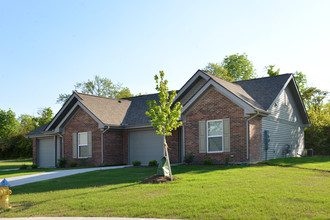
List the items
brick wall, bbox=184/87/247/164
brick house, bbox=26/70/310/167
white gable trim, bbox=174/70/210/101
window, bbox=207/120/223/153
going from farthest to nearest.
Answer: white gable trim, bbox=174/70/210/101
window, bbox=207/120/223/153
brick house, bbox=26/70/310/167
brick wall, bbox=184/87/247/164

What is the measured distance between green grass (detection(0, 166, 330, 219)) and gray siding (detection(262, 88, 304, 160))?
19.7 feet

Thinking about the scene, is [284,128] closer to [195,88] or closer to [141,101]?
[195,88]

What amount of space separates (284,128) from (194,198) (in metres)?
14.1

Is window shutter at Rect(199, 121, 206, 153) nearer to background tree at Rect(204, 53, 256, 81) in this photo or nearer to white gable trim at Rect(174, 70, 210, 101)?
white gable trim at Rect(174, 70, 210, 101)

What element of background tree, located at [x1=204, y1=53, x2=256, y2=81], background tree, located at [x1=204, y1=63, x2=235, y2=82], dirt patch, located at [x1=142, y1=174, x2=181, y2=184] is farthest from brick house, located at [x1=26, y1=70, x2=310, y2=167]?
background tree, located at [x1=204, y1=53, x2=256, y2=81]

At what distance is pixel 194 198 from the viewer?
916cm

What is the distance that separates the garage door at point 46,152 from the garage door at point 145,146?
7.59 meters

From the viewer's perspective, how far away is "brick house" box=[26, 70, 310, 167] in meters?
17.5

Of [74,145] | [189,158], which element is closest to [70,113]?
[74,145]

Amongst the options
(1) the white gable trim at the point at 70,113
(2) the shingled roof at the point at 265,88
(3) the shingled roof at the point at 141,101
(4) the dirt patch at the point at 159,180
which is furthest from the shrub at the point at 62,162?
(2) the shingled roof at the point at 265,88

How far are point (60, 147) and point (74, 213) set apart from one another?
57.2 feet

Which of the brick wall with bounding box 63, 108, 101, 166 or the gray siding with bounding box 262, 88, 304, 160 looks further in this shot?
the brick wall with bounding box 63, 108, 101, 166

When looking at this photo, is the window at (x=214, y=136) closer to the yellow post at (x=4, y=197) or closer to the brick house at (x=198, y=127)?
the brick house at (x=198, y=127)

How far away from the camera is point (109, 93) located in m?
61.9
